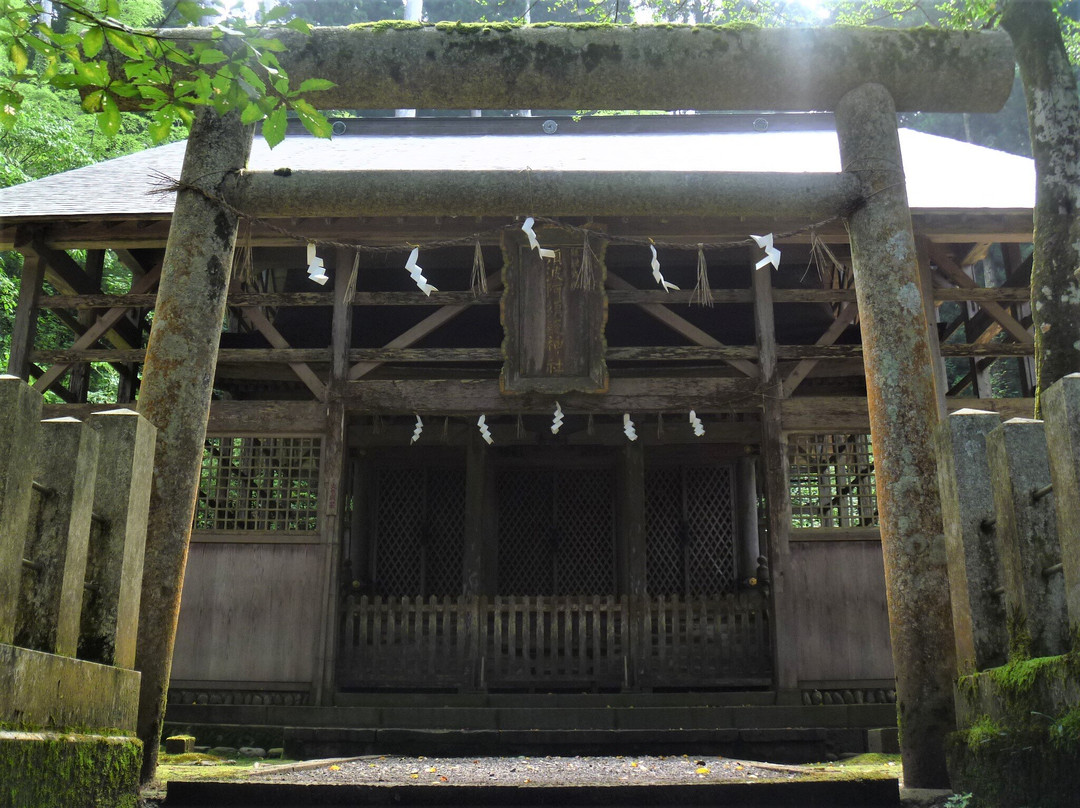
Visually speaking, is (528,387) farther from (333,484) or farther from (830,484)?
(830,484)

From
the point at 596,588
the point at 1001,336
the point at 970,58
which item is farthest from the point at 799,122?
the point at 970,58

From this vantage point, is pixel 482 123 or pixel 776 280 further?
pixel 482 123

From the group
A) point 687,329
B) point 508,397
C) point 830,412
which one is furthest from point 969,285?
point 508,397

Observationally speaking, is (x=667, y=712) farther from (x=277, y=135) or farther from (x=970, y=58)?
(x=277, y=135)

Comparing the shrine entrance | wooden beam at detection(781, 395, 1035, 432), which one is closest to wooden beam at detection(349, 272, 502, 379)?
the shrine entrance

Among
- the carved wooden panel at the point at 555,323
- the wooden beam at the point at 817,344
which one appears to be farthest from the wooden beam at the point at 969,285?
the carved wooden panel at the point at 555,323

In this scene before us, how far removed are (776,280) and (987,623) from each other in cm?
746

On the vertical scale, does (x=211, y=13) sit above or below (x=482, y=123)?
below

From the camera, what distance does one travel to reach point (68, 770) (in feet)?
12.4

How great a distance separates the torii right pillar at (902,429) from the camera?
5066 mm

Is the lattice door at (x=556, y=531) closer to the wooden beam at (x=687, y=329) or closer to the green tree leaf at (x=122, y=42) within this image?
the wooden beam at (x=687, y=329)

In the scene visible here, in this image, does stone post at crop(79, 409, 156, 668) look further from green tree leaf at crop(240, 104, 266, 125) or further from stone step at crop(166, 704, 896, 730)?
stone step at crop(166, 704, 896, 730)

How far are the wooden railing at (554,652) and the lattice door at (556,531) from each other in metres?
3.14

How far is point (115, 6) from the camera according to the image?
12.0 ft
